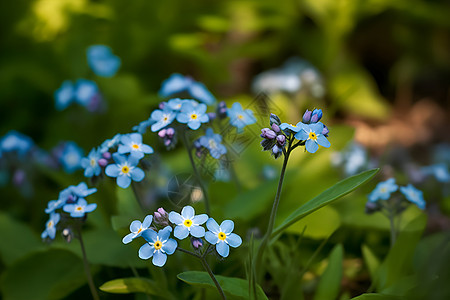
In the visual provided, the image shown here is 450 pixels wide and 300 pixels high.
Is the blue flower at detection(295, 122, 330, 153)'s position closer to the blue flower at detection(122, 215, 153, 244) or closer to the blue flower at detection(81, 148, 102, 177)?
the blue flower at detection(122, 215, 153, 244)

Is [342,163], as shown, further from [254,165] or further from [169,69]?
[169,69]

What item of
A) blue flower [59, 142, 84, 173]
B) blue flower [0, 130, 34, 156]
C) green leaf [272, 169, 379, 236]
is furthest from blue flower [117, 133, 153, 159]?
blue flower [0, 130, 34, 156]

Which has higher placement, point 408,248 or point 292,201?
point 292,201

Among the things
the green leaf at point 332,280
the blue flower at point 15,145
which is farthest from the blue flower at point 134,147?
the blue flower at point 15,145

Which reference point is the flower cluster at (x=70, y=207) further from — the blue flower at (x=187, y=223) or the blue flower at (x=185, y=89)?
the blue flower at (x=185, y=89)

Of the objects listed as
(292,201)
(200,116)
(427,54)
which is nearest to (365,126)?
(427,54)
